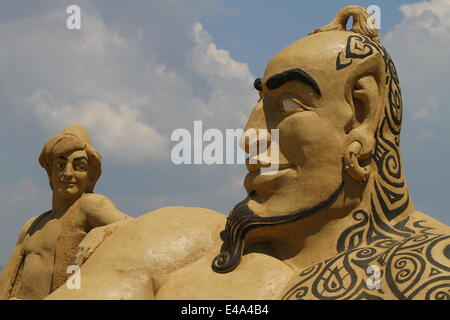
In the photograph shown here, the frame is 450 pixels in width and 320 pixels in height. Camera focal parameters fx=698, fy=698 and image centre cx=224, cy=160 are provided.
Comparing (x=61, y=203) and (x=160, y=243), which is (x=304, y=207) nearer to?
(x=160, y=243)

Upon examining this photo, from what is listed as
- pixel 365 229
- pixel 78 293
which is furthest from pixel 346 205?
pixel 78 293

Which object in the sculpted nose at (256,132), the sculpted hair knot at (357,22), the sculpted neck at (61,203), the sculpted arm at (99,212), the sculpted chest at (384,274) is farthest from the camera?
the sculpted neck at (61,203)

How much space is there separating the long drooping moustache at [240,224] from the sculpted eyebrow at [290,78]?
76 centimetres

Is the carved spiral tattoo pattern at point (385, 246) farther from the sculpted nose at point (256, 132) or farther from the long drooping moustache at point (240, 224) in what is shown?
the sculpted nose at point (256, 132)

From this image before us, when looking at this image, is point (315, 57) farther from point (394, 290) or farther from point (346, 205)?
point (394, 290)

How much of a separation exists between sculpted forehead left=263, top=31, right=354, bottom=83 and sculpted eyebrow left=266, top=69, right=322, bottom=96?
0.12ft

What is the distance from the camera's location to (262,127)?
536 centimetres

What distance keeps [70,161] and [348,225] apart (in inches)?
145

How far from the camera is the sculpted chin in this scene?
4.97 meters

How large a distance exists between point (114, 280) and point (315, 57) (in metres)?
2.21

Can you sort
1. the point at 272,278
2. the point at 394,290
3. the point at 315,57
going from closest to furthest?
the point at 394,290 → the point at 272,278 → the point at 315,57

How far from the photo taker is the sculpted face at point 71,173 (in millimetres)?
7594

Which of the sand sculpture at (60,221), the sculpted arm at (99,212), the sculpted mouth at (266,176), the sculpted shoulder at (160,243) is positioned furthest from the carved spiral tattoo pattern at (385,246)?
the sand sculpture at (60,221)

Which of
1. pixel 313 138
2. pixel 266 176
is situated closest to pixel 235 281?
pixel 266 176
